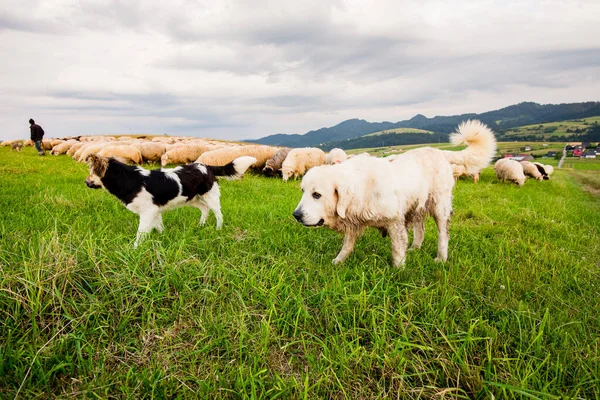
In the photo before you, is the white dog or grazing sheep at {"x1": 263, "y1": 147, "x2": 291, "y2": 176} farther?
grazing sheep at {"x1": 263, "y1": 147, "x2": 291, "y2": 176}

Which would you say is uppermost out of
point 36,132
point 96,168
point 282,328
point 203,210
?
point 36,132

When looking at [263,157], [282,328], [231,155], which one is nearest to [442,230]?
[282,328]

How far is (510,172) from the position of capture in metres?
16.9

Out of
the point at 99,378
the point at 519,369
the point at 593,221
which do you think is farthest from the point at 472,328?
the point at 593,221

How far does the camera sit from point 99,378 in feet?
6.81

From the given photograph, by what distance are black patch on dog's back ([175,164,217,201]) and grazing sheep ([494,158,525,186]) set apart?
671 inches

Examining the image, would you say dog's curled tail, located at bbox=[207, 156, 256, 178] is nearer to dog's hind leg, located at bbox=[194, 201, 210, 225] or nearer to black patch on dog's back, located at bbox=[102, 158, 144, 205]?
dog's hind leg, located at bbox=[194, 201, 210, 225]

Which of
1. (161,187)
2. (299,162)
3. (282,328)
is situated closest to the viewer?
(282,328)

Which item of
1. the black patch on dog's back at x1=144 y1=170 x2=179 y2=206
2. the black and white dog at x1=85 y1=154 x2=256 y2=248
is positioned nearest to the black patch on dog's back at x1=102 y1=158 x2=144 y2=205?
the black and white dog at x1=85 y1=154 x2=256 y2=248

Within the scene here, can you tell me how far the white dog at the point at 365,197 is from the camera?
3887 millimetres

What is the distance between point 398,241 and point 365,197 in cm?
81

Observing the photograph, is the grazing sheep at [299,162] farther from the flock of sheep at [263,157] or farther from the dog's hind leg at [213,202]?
the dog's hind leg at [213,202]

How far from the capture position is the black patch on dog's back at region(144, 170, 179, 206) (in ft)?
17.0

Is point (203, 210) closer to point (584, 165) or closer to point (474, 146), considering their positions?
point (474, 146)
